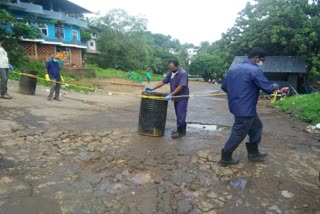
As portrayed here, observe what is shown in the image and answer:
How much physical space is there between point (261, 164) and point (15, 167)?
137 inches

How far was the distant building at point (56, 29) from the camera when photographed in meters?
23.4

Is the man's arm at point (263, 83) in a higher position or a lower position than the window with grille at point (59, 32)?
lower

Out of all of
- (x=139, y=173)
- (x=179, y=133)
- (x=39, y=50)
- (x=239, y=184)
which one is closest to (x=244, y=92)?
(x=239, y=184)

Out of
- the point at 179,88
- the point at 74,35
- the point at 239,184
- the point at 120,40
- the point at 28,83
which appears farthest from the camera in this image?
the point at 120,40

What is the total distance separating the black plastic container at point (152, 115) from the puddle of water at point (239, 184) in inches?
82.0

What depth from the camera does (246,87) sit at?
3611 millimetres

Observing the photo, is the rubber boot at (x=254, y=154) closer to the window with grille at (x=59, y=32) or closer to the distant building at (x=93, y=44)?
the window with grille at (x=59, y=32)

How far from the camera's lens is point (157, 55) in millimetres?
54188

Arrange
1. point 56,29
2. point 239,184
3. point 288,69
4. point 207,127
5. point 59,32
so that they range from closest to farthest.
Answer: point 239,184
point 207,127
point 288,69
point 56,29
point 59,32

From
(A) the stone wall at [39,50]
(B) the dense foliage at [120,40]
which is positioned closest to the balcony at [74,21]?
(A) the stone wall at [39,50]

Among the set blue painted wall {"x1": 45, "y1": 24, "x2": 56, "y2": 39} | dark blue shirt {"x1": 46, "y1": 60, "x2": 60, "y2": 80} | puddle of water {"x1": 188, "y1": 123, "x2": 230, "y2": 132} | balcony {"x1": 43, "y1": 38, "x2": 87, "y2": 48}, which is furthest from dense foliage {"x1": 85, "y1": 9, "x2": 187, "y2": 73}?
puddle of water {"x1": 188, "y1": 123, "x2": 230, "y2": 132}

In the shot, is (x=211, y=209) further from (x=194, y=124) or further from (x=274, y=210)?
(x=194, y=124)

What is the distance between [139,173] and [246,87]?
1889 mm

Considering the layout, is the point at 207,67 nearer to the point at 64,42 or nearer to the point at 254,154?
the point at 64,42
